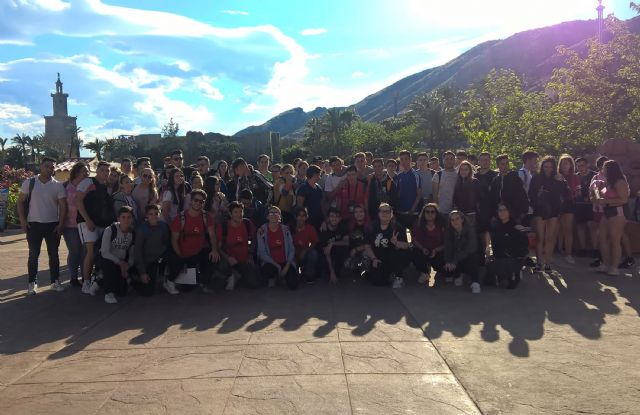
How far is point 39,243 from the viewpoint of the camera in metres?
6.65

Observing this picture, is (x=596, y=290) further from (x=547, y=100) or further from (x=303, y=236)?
(x=547, y=100)

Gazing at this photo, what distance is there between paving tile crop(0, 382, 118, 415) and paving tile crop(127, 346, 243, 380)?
0.30 m

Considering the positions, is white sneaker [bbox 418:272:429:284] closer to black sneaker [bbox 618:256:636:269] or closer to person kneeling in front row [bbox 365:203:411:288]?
person kneeling in front row [bbox 365:203:411:288]

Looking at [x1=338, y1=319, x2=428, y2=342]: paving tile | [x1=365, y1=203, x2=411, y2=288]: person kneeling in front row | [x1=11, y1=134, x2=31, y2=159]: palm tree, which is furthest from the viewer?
[x1=11, y1=134, x2=31, y2=159]: palm tree

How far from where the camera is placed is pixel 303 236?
23.5ft

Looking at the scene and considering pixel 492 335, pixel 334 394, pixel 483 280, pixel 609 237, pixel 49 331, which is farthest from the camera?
pixel 609 237

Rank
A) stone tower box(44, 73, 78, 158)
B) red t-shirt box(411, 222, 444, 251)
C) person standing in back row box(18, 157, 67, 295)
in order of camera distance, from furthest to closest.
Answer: stone tower box(44, 73, 78, 158) → red t-shirt box(411, 222, 444, 251) → person standing in back row box(18, 157, 67, 295)

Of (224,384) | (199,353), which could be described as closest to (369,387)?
(224,384)

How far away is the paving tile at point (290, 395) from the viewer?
3182 mm

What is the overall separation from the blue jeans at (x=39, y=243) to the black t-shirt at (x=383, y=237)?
14.8 feet

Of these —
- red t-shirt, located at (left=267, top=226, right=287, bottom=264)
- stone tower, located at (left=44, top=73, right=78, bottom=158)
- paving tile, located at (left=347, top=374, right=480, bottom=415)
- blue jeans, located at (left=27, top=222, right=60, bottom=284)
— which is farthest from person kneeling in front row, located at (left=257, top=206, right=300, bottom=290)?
stone tower, located at (left=44, top=73, right=78, bottom=158)

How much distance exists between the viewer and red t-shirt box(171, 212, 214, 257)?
21.9ft

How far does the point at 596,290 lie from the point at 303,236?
4015 millimetres

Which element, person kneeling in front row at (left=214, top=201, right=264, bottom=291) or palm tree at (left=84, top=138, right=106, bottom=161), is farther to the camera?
palm tree at (left=84, top=138, right=106, bottom=161)
